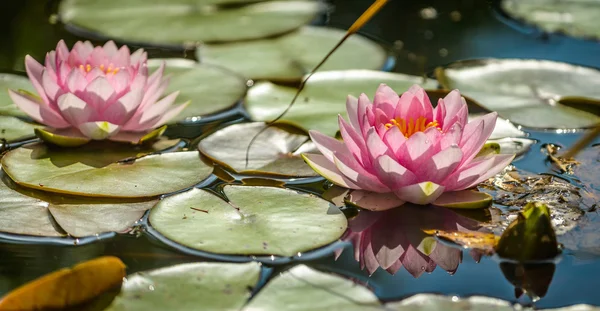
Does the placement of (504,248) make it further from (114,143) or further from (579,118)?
(114,143)

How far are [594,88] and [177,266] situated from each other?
1711 millimetres

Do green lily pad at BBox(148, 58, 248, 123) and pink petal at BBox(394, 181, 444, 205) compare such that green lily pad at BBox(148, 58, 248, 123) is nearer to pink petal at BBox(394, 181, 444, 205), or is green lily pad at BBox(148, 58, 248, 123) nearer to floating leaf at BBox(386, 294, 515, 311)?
pink petal at BBox(394, 181, 444, 205)

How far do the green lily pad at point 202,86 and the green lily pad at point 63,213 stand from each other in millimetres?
598

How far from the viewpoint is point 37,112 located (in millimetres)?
2297

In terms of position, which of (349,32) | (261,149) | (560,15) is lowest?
(560,15)

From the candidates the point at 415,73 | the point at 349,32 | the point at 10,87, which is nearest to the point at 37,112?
the point at 10,87

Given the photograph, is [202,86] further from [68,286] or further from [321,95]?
[68,286]

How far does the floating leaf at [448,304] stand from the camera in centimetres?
152

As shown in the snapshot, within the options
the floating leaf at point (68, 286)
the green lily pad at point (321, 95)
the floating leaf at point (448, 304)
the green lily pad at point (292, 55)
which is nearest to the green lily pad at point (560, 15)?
the green lily pad at point (292, 55)

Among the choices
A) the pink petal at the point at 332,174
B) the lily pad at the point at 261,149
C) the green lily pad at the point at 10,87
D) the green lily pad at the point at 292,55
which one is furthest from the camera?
the green lily pad at the point at 292,55

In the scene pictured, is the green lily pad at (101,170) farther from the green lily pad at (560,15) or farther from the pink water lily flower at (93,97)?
the green lily pad at (560,15)

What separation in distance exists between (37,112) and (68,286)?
92cm

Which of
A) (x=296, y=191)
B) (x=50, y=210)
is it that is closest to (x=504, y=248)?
(x=296, y=191)

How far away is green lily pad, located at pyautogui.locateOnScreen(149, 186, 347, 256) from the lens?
1.77 metres
